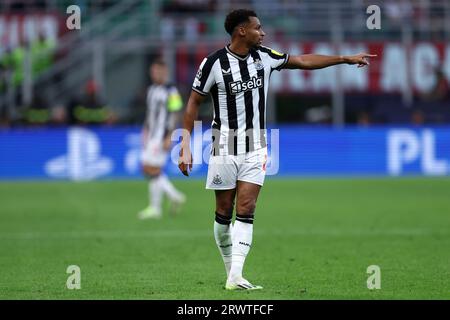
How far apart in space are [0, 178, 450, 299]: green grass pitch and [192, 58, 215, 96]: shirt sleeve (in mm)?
1822

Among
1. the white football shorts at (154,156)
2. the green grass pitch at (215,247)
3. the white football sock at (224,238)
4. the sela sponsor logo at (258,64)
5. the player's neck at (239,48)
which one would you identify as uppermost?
the player's neck at (239,48)

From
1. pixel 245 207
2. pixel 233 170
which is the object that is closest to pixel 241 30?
pixel 233 170

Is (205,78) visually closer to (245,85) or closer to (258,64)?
(245,85)

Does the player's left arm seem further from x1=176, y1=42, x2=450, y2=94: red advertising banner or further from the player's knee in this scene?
x1=176, y1=42, x2=450, y2=94: red advertising banner

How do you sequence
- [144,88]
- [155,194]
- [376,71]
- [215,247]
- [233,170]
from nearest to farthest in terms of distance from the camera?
1. [233,170]
2. [215,247]
3. [155,194]
4. [144,88]
5. [376,71]

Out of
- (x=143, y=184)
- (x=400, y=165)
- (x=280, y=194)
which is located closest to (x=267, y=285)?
(x=280, y=194)

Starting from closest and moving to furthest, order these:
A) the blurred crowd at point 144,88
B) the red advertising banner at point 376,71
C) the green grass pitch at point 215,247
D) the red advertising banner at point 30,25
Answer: the green grass pitch at point 215,247 < the blurred crowd at point 144,88 < the red advertising banner at point 376,71 < the red advertising banner at point 30,25

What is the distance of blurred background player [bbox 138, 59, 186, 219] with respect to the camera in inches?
661

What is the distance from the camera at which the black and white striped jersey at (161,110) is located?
55.2 ft

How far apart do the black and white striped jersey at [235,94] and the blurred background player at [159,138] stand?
25.7 ft

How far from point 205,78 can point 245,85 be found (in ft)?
1.22

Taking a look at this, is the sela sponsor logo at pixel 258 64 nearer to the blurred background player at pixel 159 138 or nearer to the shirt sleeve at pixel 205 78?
the shirt sleeve at pixel 205 78

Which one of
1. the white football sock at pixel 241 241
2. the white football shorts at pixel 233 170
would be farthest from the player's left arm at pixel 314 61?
the white football sock at pixel 241 241

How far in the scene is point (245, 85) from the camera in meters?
8.76
